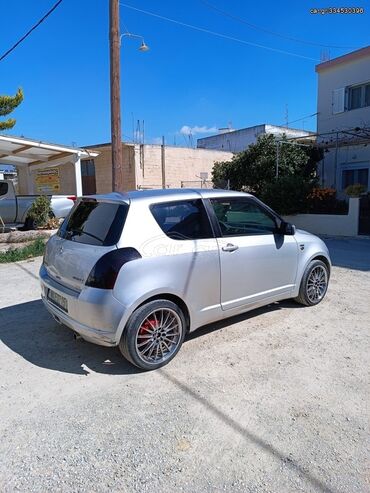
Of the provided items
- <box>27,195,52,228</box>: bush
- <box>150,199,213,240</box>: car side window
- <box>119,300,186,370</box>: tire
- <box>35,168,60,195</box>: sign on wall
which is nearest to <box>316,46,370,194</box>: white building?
<box>27,195,52,228</box>: bush

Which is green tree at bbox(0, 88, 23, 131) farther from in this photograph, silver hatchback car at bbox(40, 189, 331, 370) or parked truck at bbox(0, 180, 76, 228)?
silver hatchback car at bbox(40, 189, 331, 370)

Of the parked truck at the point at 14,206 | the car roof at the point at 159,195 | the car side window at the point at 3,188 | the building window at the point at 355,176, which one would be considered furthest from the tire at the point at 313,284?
the building window at the point at 355,176

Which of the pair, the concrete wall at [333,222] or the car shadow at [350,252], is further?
the concrete wall at [333,222]

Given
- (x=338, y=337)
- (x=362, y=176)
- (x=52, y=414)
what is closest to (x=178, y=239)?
(x=52, y=414)

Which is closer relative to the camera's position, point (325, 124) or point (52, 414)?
point (52, 414)

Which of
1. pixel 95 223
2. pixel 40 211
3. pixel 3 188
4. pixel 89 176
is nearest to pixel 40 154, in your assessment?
pixel 3 188

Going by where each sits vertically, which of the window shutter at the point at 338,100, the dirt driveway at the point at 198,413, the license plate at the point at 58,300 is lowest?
the dirt driveway at the point at 198,413

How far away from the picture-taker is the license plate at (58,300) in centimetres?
381

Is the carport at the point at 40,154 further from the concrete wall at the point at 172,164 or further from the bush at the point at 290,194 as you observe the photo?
the concrete wall at the point at 172,164

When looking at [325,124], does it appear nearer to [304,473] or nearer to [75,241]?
[75,241]

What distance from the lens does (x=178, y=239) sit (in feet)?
12.7

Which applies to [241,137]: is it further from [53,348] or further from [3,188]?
[53,348]

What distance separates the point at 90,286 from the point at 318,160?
1597 cm

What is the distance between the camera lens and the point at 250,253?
440 centimetres
